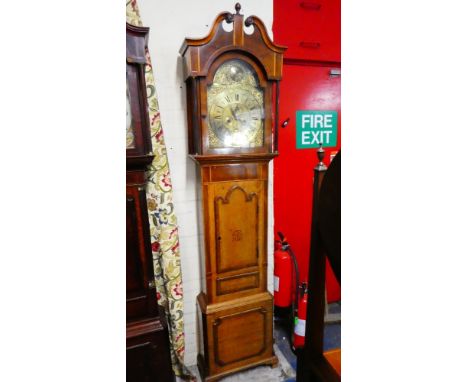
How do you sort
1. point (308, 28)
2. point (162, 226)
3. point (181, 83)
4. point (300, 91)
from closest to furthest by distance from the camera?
point (162, 226) → point (181, 83) → point (308, 28) → point (300, 91)

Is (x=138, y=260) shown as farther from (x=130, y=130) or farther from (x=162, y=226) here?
(x=130, y=130)

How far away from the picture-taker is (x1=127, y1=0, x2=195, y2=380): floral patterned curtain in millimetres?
1422

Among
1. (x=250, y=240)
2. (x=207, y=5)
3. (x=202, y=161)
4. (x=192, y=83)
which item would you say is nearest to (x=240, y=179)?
(x=202, y=161)

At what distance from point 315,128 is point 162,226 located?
1294mm

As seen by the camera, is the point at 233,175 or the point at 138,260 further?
the point at 233,175

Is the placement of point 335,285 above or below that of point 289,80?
below

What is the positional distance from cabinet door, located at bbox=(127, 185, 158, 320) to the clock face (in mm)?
488

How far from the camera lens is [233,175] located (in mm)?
1600

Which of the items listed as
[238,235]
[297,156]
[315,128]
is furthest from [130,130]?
[315,128]

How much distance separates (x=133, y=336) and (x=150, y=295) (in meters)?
0.19

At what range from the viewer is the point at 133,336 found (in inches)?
52.0

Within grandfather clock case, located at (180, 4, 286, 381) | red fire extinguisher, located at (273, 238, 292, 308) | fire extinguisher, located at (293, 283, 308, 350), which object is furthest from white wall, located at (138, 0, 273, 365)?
fire extinguisher, located at (293, 283, 308, 350)

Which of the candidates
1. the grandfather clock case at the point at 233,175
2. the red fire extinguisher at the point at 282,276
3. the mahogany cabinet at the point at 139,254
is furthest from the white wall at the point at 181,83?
the red fire extinguisher at the point at 282,276

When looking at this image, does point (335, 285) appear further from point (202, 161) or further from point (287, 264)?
point (202, 161)
